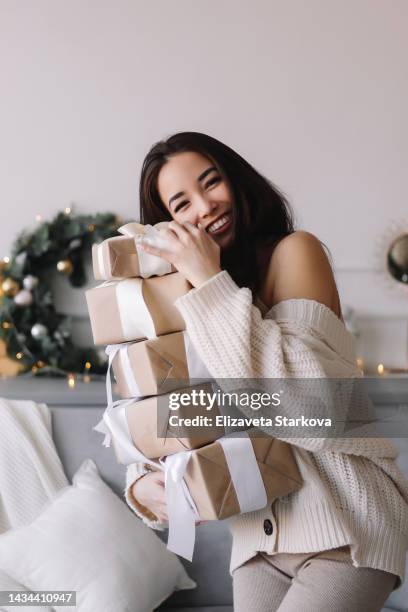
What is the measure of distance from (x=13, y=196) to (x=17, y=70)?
0.60 meters

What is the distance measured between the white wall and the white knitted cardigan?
242 cm

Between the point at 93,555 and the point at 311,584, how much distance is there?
0.95m

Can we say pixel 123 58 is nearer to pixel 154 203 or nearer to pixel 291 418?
pixel 154 203

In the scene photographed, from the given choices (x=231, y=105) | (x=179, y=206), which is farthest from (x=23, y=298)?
(x=179, y=206)

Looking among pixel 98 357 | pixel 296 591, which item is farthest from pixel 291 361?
pixel 98 357

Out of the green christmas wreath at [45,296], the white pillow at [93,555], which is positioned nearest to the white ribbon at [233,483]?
the white pillow at [93,555]

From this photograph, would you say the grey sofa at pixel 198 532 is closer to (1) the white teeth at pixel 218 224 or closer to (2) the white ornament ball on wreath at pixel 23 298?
(1) the white teeth at pixel 218 224

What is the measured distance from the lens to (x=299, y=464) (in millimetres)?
1205

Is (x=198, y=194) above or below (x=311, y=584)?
above

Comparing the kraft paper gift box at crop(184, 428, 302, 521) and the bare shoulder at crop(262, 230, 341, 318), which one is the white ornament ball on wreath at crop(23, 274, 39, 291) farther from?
the kraft paper gift box at crop(184, 428, 302, 521)

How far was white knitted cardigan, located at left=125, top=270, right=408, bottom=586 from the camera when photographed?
114 cm

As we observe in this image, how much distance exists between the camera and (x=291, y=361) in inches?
45.0

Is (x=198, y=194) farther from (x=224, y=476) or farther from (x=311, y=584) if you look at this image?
(x=311, y=584)

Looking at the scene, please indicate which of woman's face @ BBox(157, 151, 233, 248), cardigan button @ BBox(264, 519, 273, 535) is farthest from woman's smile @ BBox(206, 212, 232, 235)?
cardigan button @ BBox(264, 519, 273, 535)
